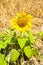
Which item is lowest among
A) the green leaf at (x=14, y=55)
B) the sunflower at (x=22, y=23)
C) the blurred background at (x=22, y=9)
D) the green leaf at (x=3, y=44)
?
the blurred background at (x=22, y=9)

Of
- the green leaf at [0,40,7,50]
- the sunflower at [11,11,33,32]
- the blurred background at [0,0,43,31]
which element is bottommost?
the blurred background at [0,0,43,31]

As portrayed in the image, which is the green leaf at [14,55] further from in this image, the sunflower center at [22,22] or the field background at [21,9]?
the field background at [21,9]

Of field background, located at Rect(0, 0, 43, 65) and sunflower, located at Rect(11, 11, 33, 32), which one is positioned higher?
sunflower, located at Rect(11, 11, 33, 32)

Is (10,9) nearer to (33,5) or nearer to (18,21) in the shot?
(33,5)

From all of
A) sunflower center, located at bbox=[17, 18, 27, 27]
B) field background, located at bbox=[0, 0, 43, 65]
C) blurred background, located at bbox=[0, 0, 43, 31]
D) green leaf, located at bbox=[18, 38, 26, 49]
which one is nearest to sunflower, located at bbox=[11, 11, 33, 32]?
sunflower center, located at bbox=[17, 18, 27, 27]

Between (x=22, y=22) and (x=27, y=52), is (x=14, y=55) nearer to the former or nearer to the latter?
(x=27, y=52)

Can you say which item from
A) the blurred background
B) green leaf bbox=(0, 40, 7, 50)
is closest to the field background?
the blurred background

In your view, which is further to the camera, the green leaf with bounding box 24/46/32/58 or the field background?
the field background

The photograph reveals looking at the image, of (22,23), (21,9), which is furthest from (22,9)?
(22,23)

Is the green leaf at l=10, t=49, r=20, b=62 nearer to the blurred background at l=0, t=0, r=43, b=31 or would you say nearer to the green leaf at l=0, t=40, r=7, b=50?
the green leaf at l=0, t=40, r=7, b=50

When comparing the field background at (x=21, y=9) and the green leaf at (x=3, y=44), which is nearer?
the green leaf at (x=3, y=44)

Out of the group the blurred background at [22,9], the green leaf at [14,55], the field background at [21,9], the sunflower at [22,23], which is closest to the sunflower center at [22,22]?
the sunflower at [22,23]

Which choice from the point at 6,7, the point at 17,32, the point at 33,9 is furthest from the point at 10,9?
the point at 17,32
